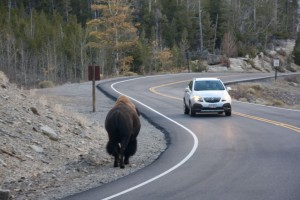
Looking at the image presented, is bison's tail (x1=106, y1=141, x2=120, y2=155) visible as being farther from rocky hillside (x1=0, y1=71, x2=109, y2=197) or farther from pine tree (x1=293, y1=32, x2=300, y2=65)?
pine tree (x1=293, y1=32, x2=300, y2=65)

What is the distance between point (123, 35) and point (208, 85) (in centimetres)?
4859

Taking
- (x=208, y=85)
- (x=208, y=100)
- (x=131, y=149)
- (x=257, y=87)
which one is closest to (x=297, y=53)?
(x=257, y=87)

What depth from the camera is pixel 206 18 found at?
318ft

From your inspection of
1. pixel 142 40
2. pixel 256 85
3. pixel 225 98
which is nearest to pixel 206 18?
pixel 142 40

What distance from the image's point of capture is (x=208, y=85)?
27531 mm

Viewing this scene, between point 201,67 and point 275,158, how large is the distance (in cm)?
6420

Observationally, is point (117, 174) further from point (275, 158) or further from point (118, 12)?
point (118, 12)

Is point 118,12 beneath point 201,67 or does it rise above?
above

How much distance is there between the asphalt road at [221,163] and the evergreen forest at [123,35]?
46196mm

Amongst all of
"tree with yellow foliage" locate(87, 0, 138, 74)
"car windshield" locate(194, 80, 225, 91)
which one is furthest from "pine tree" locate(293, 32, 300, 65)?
"car windshield" locate(194, 80, 225, 91)

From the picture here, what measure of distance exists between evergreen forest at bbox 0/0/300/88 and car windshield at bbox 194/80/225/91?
4058 cm

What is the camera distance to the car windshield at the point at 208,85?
27.3m

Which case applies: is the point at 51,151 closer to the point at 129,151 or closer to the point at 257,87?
the point at 129,151

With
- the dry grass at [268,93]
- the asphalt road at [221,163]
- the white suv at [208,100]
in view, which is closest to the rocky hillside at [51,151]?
the asphalt road at [221,163]
